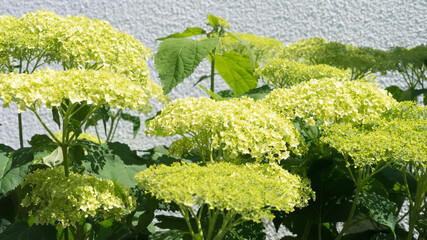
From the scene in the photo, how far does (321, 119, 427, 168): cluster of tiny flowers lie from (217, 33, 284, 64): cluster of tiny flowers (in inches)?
27.4

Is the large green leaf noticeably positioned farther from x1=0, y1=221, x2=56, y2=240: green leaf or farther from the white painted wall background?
the white painted wall background

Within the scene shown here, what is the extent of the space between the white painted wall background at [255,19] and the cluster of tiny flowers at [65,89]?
1363mm

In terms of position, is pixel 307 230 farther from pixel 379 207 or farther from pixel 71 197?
pixel 71 197

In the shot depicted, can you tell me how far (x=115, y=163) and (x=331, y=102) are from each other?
47 cm

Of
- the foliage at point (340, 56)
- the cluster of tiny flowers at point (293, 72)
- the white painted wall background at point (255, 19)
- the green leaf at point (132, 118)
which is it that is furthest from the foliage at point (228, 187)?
the white painted wall background at point (255, 19)

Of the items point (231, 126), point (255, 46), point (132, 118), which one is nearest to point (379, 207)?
point (231, 126)

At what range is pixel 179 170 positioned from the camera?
991 millimetres

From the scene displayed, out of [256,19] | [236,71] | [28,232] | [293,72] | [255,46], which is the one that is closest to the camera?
Answer: [28,232]

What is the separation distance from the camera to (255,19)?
97.1 inches

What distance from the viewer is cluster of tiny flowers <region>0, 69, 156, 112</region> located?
3.30ft

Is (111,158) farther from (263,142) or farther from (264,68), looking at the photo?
(264,68)

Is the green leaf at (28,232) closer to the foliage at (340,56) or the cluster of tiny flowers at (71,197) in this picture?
the cluster of tiny flowers at (71,197)

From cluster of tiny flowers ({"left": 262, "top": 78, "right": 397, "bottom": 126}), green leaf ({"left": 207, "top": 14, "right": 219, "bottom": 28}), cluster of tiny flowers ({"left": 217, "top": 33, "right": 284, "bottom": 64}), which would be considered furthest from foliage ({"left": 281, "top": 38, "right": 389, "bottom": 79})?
cluster of tiny flowers ({"left": 262, "top": 78, "right": 397, "bottom": 126})

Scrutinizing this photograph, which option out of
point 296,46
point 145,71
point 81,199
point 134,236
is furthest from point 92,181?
point 296,46
